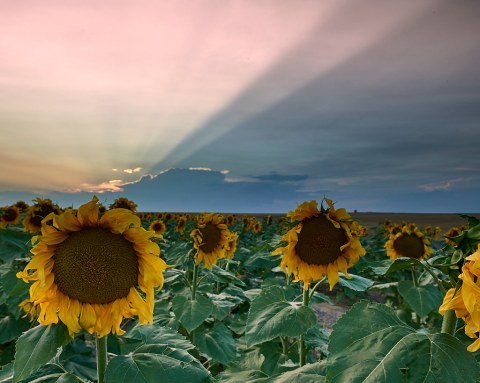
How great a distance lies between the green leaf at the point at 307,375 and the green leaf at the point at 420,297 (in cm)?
380

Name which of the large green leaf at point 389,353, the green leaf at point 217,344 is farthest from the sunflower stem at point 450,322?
the green leaf at point 217,344

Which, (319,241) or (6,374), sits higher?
(319,241)

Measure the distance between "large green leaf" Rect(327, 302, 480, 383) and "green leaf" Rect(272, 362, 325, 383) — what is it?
1.13ft

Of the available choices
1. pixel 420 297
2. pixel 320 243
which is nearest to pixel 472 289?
pixel 320 243

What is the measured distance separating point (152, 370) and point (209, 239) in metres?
4.19

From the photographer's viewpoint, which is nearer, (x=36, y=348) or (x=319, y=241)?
(x=36, y=348)

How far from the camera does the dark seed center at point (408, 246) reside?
8.47 meters

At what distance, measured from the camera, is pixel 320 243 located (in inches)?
156

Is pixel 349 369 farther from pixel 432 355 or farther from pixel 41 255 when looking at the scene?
pixel 41 255

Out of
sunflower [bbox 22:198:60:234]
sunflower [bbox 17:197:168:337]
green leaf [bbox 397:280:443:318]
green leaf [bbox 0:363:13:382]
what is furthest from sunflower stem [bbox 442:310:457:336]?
sunflower [bbox 22:198:60:234]

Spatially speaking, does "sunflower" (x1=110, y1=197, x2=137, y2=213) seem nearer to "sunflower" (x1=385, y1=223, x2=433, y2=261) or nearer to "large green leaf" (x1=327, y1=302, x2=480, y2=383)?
"sunflower" (x1=385, y1=223, x2=433, y2=261)

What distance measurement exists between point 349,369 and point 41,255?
70.4 inches

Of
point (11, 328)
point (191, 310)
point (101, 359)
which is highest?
point (101, 359)

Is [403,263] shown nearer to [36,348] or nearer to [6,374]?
[36,348]
